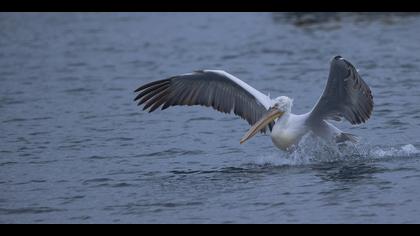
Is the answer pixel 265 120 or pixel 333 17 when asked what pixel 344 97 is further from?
pixel 333 17

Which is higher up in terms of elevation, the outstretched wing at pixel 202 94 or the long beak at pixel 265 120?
the outstretched wing at pixel 202 94

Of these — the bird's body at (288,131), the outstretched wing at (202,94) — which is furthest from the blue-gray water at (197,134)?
the outstretched wing at (202,94)

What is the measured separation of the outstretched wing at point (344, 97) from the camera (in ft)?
35.4

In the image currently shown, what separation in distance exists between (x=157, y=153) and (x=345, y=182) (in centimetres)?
294

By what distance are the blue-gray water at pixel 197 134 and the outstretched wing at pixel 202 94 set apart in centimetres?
56

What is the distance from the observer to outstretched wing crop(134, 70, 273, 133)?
1214 cm

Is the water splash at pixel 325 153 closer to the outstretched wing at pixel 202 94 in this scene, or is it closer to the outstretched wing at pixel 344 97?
the outstretched wing at pixel 344 97

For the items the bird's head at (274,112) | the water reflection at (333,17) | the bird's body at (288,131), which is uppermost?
the water reflection at (333,17)

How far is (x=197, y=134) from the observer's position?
13414 mm

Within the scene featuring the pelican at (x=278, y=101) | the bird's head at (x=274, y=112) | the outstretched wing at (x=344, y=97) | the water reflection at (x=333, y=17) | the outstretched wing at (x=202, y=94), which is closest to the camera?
the outstretched wing at (x=344, y=97)

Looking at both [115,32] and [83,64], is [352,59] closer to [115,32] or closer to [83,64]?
[83,64]

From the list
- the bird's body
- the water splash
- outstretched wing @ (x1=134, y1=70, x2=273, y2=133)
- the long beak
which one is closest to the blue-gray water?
the water splash

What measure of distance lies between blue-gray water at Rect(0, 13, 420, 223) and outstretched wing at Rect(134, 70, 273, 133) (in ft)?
1.84

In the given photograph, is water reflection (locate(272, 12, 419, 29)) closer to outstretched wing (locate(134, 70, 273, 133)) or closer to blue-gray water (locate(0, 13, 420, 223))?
blue-gray water (locate(0, 13, 420, 223))
